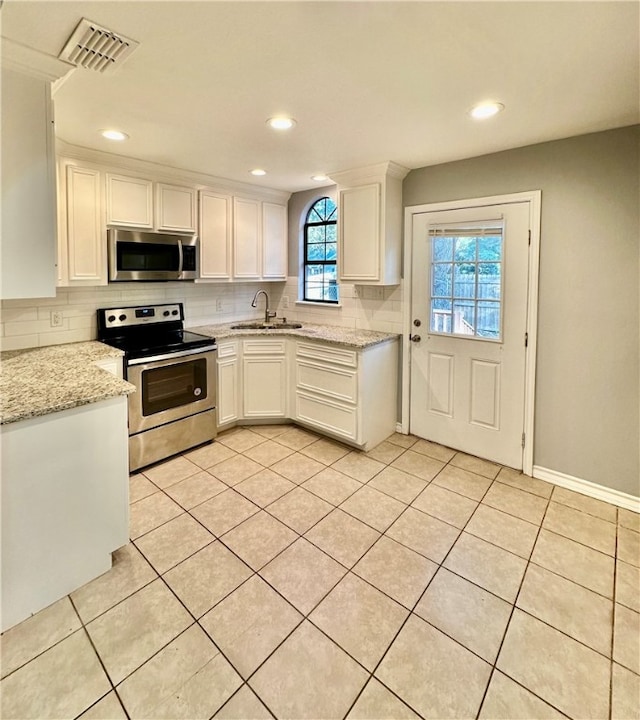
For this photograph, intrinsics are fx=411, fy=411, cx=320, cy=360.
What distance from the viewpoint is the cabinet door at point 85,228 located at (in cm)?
289

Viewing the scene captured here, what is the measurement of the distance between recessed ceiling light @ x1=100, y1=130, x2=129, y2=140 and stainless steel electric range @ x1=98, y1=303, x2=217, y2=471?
128 centimetres

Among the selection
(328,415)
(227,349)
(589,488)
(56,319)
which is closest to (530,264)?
(589,488)

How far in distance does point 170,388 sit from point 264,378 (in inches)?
36.1

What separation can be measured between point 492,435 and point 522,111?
2.19m

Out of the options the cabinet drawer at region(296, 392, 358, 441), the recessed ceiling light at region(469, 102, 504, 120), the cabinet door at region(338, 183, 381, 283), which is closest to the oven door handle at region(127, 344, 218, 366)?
the cabinet drawer at region(296, 392, 358, 441)

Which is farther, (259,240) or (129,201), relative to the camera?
(259,240)

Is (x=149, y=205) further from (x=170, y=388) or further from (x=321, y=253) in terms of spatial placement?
(x=321, y=253)

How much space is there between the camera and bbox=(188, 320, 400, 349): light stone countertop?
11.0 feet

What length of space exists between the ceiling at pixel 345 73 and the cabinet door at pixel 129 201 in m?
0.31

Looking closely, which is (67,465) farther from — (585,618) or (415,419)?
(415,419)

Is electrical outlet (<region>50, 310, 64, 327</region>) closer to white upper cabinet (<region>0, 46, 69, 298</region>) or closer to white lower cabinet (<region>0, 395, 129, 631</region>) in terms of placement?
white upper cabinet (<region>0, 46, 69, 298</region>)

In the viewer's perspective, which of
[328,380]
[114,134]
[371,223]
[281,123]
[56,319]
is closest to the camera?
[281,123]

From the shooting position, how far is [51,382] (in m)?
2.04

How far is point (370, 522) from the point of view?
8.08ft
